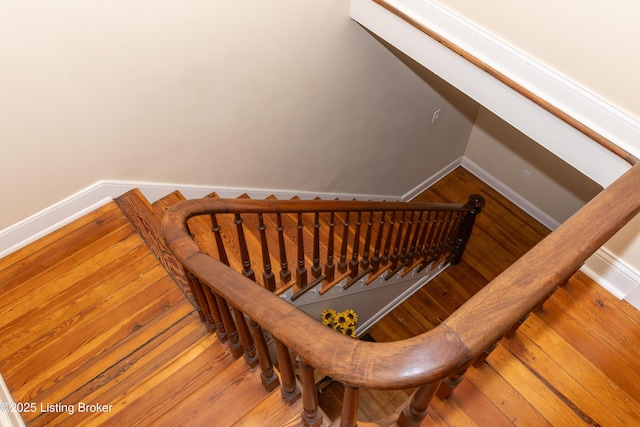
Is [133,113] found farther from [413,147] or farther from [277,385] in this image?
[413,147]

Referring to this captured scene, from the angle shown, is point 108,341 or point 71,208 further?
point 71,208

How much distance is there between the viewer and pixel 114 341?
1.90 meters

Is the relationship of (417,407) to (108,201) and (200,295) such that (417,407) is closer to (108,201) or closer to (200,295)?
(200,295)

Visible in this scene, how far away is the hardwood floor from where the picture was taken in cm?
144

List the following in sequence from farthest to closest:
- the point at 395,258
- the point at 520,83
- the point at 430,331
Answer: the point at 395,258
the point at 520,83
the point at 430,331

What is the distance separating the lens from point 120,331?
6.35ft

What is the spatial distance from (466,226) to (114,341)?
2.78m

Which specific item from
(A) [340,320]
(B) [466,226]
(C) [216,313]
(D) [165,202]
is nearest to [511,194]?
(B) [466,226]

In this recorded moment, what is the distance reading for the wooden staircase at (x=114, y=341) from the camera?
1.57 m

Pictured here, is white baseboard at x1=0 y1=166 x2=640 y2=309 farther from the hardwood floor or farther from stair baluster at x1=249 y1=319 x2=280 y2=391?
stair baluster at x1=249 y1=319 x2=280 y2=391

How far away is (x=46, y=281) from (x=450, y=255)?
3253mm

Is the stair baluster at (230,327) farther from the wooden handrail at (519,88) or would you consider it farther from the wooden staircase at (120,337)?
the wooden handrail at (519,88)

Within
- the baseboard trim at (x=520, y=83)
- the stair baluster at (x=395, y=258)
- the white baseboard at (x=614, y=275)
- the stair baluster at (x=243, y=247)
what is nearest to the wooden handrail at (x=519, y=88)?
the baseboard trim at (x=520, y=83)

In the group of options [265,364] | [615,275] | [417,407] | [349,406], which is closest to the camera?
[349,406]
